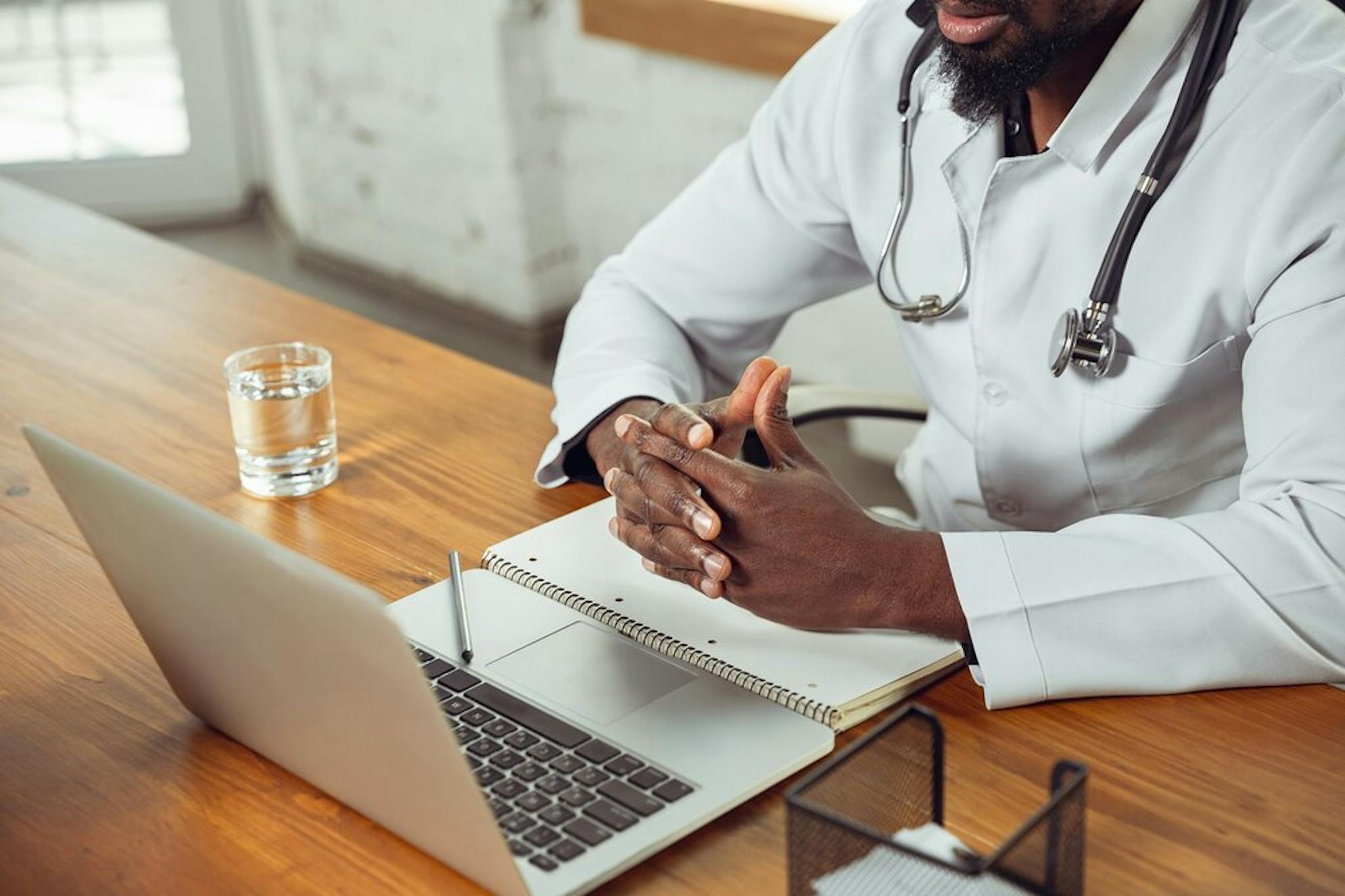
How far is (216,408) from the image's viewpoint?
5.03 ft

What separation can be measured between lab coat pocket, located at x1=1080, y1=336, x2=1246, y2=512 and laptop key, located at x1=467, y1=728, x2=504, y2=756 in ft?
2.15

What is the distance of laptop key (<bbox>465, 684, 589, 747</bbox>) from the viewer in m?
1.00

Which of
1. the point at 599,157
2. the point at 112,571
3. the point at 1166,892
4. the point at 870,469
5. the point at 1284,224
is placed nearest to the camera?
the point at 1166,892

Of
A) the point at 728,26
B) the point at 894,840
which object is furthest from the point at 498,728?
the point at 728,26

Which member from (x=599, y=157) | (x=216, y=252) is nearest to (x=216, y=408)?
(x=599, y=157)

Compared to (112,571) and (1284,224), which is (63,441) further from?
(1284,224)

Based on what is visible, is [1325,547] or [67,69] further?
[67,69]

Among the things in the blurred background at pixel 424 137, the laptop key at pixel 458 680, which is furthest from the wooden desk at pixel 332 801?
the blurred background at pixel 424 137

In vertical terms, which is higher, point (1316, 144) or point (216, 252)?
point (1316, 144)

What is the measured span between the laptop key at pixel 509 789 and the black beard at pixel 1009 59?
0.76 meters

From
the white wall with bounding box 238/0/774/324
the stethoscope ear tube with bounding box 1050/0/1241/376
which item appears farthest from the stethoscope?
the white wall with bounding box 238/0/774/324

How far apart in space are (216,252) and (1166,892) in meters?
3.93

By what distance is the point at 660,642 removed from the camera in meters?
1.12

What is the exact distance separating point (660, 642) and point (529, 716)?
0.45 feet
